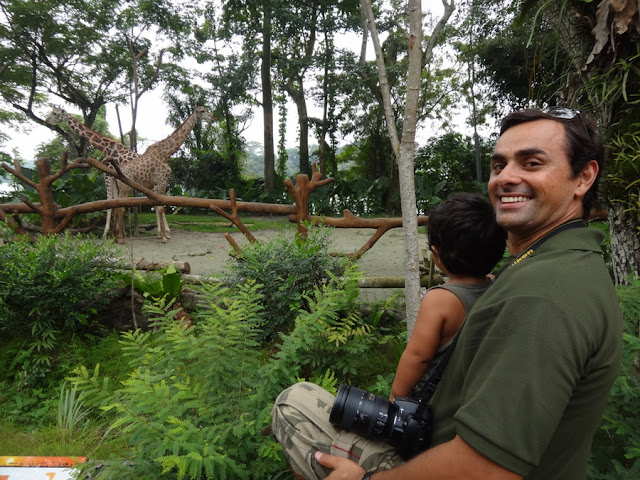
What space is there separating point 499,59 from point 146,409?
13.6m

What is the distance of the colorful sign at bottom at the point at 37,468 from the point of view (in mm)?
2184

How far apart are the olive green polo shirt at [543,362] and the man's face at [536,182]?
141mm

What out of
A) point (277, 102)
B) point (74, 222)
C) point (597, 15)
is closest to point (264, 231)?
point (74, 222)

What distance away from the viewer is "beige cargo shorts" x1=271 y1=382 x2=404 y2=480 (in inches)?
49.9

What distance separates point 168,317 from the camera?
2.30 metres

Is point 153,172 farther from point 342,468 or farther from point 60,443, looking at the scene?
point 342,468

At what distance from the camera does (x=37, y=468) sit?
2.25m

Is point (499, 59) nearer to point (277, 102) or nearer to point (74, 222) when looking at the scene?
point (277, 102)

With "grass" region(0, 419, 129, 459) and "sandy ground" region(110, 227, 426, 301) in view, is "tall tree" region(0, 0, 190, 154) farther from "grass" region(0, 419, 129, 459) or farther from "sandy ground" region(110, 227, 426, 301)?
"grass" region(0, 419, 129, 459)

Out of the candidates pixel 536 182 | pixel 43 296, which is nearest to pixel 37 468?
pixel 43 296

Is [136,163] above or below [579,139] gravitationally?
above

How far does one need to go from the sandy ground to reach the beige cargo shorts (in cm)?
325

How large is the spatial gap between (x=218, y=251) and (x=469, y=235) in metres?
6.64

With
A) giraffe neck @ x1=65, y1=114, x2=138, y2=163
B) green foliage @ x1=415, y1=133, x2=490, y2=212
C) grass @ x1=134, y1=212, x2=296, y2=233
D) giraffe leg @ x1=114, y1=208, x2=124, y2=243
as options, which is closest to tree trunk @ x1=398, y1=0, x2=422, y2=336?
grass @ x1=134, y1=212, x2=296, y2=233
